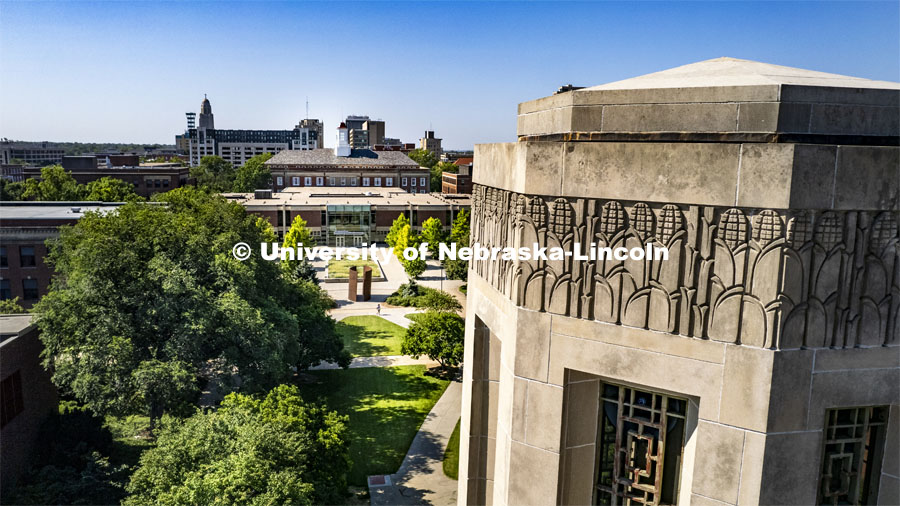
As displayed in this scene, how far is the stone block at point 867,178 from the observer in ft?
22.0

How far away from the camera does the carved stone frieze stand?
685cm

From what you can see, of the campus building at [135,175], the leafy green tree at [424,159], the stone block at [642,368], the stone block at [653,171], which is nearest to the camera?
the stone block at [653,171]

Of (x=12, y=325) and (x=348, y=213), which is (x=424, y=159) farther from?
(x=12, y=325)

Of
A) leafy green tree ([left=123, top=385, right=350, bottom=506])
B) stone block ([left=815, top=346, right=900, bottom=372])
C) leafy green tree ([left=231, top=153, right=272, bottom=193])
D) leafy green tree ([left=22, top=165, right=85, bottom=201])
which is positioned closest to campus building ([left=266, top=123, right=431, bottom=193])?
leafy green tree ([left=231, top=153, right=272, bottom=193])

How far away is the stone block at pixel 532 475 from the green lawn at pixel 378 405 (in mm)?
16267

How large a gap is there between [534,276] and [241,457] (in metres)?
11.4

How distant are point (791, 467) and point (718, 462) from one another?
82 centimetres

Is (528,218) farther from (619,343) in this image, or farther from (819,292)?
(819,292)

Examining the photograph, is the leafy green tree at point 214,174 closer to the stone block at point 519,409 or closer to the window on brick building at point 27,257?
the window on brick building at point 27,257

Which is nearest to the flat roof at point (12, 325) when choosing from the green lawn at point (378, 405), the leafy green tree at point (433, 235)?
the green lawn at point (378, 405)

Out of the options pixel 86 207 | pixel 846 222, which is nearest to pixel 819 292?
pixel 846 222

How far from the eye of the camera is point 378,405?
103ft

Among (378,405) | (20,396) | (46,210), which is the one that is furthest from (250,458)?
(46,210)

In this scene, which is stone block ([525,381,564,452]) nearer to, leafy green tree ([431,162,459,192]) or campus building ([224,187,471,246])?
campus building ([224,187,471,246])
